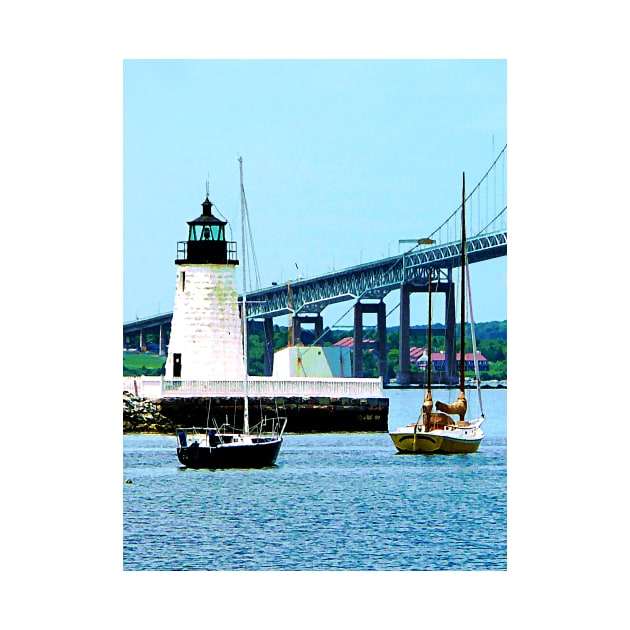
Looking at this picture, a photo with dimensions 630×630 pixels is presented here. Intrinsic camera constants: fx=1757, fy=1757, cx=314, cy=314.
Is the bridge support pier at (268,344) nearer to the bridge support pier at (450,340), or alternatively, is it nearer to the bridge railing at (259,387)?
the bridge support pier at (450,340)

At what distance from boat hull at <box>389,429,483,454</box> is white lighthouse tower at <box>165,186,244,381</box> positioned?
4.17m

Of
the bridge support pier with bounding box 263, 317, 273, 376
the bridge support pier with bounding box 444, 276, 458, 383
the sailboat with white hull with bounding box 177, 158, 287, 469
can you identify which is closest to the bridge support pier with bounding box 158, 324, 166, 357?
the bridge support pier with bounding box 263, 317, 273, 376

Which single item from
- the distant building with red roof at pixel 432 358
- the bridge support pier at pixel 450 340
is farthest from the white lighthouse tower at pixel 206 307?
the distant building with red roof at pixel 432 358

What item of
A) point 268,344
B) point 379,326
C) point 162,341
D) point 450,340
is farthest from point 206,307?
point 379,326

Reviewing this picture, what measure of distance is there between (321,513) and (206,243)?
10.1m

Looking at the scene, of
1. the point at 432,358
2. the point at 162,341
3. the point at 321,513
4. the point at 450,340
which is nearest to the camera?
the point at 321,513

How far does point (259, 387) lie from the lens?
29.6 m

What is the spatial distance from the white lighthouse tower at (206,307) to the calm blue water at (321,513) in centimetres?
275

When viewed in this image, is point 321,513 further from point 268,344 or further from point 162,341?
point 268,344

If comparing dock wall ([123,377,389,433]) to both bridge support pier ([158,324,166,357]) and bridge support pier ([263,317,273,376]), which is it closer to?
bridge support pier ([263,317,273,376])

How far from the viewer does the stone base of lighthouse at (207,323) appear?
28.3m

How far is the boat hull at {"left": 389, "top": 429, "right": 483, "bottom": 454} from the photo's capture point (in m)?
25.4
